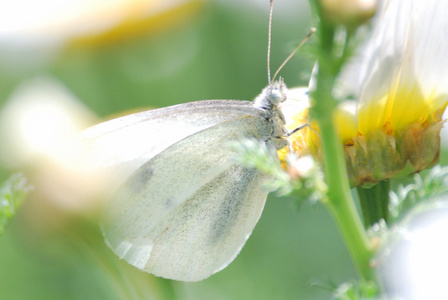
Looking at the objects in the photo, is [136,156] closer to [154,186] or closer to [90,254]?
[154,186]

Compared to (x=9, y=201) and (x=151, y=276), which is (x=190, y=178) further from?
(x=9, y=201)

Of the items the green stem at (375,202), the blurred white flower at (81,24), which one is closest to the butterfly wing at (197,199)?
the green stem at (375,202)

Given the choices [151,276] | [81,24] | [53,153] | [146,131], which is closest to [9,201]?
[53,153]

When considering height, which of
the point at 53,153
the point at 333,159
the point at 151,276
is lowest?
the point at 333,159

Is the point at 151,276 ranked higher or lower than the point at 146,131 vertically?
lower

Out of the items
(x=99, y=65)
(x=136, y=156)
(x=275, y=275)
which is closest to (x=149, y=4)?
(x=99, y=65)

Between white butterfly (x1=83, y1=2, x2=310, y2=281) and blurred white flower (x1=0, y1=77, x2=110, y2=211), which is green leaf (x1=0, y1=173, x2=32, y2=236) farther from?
white butterfly (x1=83, y1=2, x2=310, y2=281)

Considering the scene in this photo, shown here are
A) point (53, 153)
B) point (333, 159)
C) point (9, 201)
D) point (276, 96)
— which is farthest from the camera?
point (276, 96)
